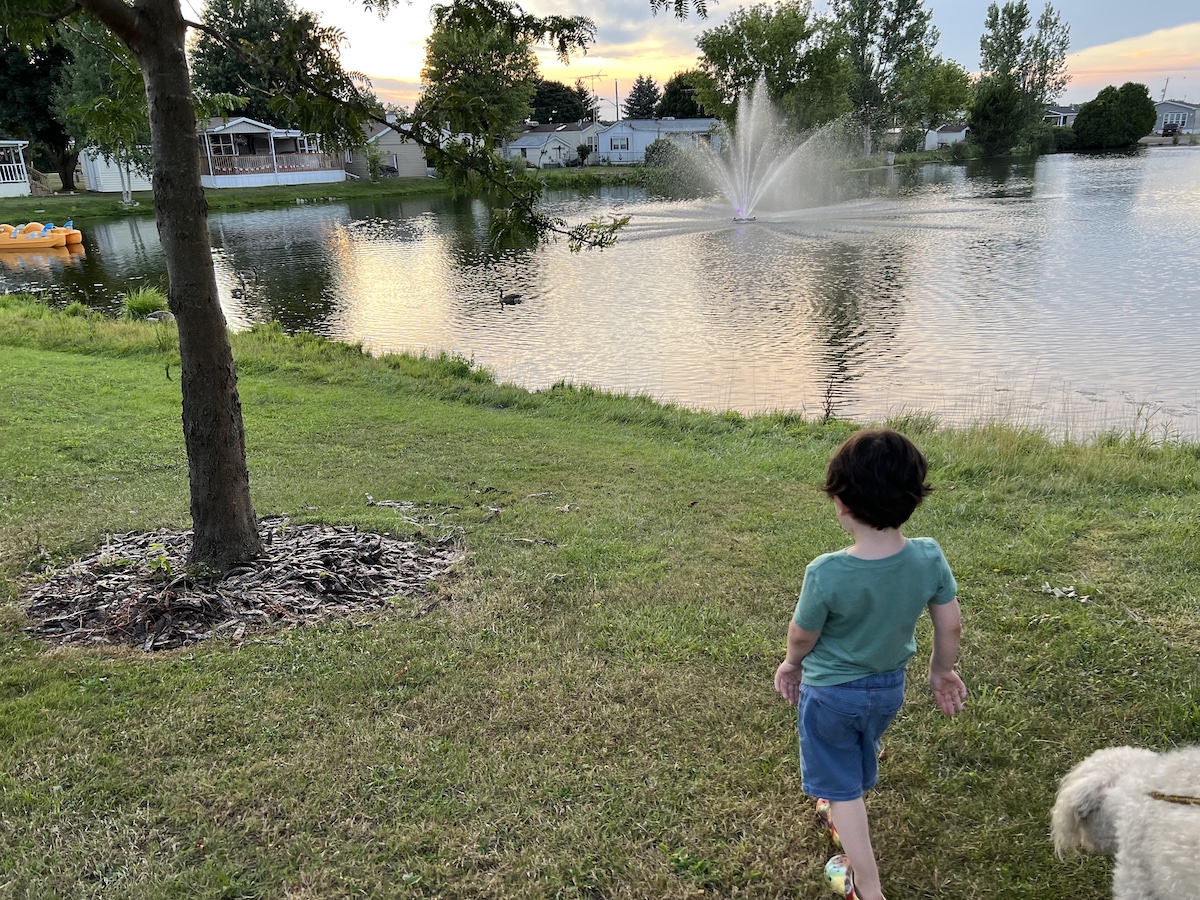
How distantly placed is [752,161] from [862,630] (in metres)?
49.2

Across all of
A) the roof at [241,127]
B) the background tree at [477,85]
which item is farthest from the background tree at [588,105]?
the background tree at [477,85]

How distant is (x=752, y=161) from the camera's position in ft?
155

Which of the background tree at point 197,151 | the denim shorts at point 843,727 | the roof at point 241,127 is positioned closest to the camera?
the denim shorts at point 843,727

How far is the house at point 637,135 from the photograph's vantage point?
81.8m

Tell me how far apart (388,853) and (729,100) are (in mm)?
73051

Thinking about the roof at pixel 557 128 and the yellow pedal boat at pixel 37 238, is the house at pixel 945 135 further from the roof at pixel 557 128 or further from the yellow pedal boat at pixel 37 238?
the yellow pedal boat at pixel 37 238

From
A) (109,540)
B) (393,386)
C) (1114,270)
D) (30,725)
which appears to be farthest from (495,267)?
(30,725)

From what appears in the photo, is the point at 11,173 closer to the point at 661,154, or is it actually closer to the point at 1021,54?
the point at 661,154

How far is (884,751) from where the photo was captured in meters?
3.32

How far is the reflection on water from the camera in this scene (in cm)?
1238

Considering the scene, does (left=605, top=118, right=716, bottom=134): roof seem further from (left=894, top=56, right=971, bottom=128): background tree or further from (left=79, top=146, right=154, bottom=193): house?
(left=79, top=146, right=154, bottom=193): house

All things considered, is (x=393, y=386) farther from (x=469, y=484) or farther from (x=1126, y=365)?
(x=1126, y=365)

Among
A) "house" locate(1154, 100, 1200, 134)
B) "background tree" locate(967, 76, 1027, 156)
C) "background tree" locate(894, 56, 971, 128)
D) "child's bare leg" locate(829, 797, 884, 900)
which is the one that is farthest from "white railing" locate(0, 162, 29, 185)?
"house" locate(1154, 100, 1200, 134)

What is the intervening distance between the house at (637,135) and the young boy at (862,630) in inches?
3298
